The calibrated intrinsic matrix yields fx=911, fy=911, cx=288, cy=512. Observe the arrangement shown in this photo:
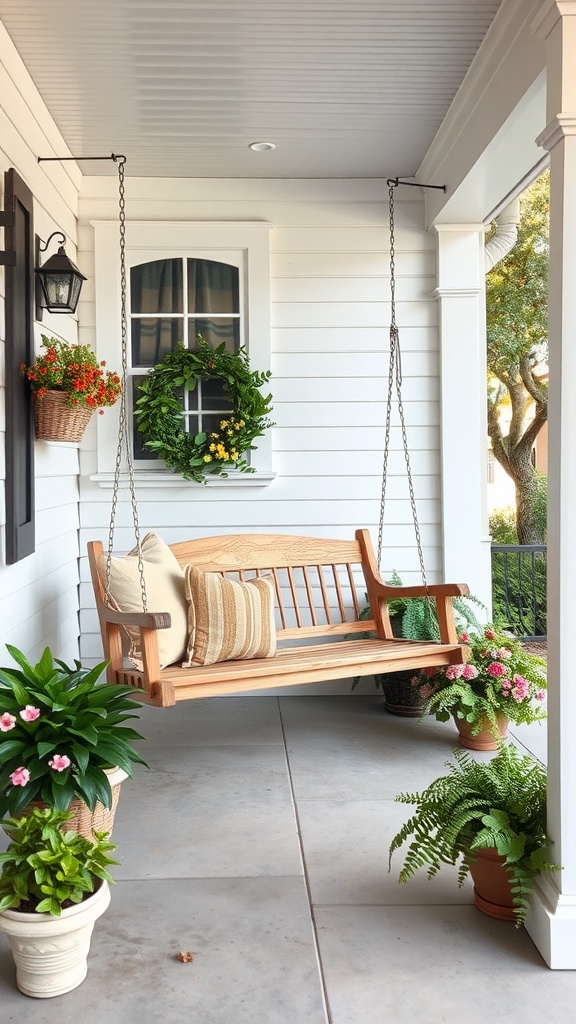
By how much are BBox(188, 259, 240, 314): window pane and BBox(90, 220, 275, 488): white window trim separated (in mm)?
45

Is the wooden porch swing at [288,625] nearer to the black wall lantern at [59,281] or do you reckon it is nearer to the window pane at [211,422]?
the black wall lantern at [59,281]

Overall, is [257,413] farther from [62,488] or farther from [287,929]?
[287,929]

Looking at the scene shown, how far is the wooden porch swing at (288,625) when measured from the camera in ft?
11.1

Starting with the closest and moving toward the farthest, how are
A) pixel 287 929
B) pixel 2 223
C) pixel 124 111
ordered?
pixel 287 929
pixel 2 223
pixel 124 111

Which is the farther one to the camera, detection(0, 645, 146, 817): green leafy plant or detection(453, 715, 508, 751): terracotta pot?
detection(453, 715, 508, 751): terracotta pot

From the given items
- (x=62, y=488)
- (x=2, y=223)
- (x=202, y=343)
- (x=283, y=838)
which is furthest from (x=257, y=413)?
(x=283, y=838)

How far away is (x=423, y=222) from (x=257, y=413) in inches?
57.8

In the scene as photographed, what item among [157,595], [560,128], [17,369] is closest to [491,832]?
[560,128]

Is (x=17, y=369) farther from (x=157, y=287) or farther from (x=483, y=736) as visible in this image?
(x=483, y=736)

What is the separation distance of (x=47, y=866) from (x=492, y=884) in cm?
122

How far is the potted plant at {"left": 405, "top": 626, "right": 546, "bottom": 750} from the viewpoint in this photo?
396 centimetres

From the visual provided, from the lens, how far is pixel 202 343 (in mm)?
4848

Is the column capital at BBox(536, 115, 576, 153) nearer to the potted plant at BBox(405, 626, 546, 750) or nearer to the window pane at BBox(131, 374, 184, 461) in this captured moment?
the potted plant at BBox(405, 626, 546, 750)

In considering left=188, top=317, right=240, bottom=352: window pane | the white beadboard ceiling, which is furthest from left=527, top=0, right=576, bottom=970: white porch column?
left=188, top=317, right=240, bottom=352: window pane
